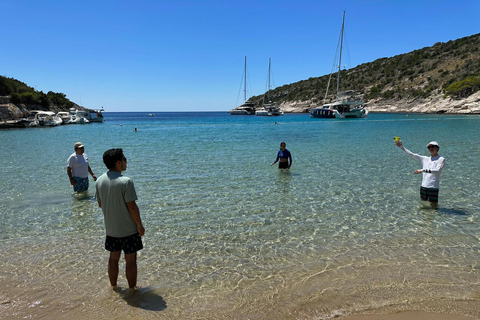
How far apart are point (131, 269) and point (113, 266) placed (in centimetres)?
26

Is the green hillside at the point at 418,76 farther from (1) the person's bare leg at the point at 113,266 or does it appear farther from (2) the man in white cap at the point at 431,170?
(1) the person's bare leg at the point at 113,266

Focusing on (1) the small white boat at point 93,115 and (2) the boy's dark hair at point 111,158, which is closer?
(2) the boy's dark hair at point 111,158

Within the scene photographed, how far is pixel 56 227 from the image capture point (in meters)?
7.04

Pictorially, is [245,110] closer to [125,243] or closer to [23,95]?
[23,95]

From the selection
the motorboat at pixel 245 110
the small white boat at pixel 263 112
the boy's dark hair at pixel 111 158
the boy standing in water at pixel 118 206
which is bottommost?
the boy standing in water at pixel 118 206

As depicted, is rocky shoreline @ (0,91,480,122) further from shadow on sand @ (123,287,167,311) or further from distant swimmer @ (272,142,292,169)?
shadow on sand @ (123,287,167,311)

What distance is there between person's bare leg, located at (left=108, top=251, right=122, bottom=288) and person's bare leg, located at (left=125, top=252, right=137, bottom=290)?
0.14 m

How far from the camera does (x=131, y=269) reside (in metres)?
4.30

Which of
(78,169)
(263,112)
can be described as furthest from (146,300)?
(263,112)

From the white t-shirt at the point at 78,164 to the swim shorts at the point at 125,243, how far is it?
5.74 meters

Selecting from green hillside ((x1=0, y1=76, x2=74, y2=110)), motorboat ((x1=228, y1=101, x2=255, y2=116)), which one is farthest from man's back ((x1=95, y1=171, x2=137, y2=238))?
motorboat ((x1=228, y1=101, x2=255, y2=116))

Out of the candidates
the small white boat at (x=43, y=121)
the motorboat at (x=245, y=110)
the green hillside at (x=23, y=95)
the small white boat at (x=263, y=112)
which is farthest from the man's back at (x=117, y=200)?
the motorboat at (x=245, y=110)

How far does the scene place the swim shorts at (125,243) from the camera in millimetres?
4020

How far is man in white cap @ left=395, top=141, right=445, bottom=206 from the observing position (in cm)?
716
